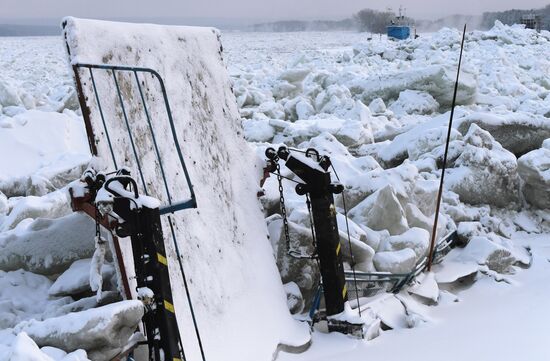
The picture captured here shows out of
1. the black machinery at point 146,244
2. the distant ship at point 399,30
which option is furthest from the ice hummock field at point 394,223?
the distant ship at point 399,30

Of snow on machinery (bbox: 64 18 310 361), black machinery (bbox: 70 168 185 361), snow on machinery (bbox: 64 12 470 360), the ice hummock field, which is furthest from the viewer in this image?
the ice hummock field

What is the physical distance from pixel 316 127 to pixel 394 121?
240cm

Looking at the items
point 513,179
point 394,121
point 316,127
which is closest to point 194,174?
point 513,179

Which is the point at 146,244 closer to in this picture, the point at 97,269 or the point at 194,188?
the point at 97,269

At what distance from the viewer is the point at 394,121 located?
37.7 ft

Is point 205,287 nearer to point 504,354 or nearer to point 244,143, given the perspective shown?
point 244,143

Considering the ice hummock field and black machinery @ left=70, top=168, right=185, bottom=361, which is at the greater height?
black machinery @ left=70, top=168, right=185, bottom=361

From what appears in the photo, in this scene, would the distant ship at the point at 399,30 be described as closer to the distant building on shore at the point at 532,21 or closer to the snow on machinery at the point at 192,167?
the distant building on shore at the point at 532,21

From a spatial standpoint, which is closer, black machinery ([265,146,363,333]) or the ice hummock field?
the ice hummock field

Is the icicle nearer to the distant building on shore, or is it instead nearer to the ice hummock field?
the ice hummock field

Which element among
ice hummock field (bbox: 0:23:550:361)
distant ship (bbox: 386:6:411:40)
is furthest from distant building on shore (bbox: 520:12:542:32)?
ice hummock field (bbox: 0:23:550:361)

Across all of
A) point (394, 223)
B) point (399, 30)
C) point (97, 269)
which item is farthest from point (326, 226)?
point (399, 30)

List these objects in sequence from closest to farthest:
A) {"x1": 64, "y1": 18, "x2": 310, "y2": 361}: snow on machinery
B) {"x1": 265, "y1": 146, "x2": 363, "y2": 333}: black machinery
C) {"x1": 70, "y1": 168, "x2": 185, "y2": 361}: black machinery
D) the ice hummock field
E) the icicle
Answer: {"x1": 70, "y1": 168, "x2": 185, "y2": 361}: black machinery
the icicle
{"x1": 64, "y1": 18, "x2": 310, "y2": 361}: snow on machinery
the ice hummock field
{"x1": 265, "y1": 146, "x2": 363, "y2": 333}: black machinery

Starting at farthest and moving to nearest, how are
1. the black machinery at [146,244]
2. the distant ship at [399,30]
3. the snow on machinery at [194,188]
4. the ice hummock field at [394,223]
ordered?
the distant ship at [399,30] → the ice hummock field at [394,223] → the snow on machinery at [194,188] → the black machinery at [146,244]
